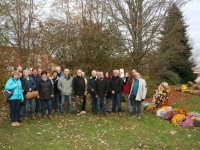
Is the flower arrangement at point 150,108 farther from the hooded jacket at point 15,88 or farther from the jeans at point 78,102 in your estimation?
the hooded jacket at point 15,88

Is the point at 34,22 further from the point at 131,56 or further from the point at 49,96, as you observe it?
the point at 49,96

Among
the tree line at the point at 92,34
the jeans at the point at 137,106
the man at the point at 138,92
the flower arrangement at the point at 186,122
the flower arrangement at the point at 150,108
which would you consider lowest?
the flower arrangement at the point at 186,122

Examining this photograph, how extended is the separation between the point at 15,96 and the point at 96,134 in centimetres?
309

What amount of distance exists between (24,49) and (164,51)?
11.5 m

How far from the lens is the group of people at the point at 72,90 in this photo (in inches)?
327

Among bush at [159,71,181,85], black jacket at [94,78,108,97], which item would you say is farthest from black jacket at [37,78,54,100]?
bush at [159,71,181,85]

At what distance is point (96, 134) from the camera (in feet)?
23.1

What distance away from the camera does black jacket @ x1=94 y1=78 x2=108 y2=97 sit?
9320 mm

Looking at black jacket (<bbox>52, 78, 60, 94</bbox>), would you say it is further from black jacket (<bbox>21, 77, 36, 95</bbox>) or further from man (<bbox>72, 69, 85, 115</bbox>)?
black jacket (<bbox>21, 77, 36, 95</bbox>)

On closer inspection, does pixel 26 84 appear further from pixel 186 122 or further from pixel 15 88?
pixel 186 122

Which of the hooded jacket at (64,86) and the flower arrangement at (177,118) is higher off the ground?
the hooded jacket at (64,86)

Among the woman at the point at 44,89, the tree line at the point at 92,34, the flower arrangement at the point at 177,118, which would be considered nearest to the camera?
the woman at the point at 44,89

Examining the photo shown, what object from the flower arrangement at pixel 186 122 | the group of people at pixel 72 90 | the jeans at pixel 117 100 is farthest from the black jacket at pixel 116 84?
the flower arrangement at pixel 186 122

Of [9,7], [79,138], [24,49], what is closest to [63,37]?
[24,49]
